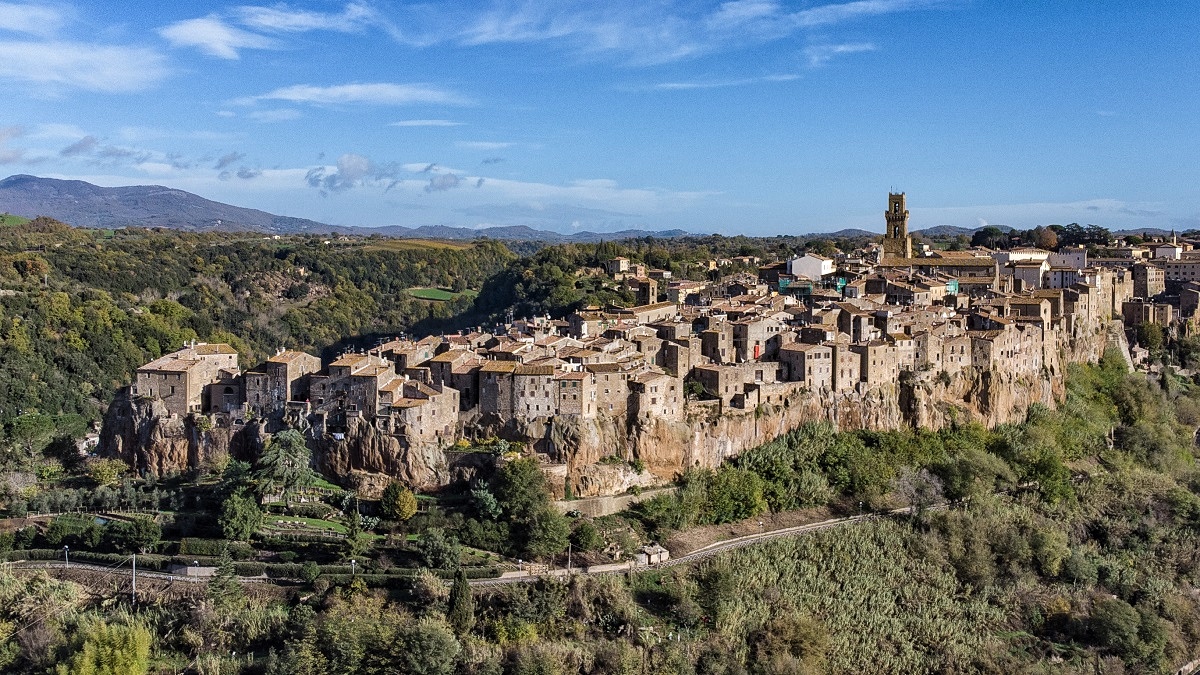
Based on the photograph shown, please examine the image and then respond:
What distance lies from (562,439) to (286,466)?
8.11m

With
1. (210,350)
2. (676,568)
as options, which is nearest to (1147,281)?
(676,568)

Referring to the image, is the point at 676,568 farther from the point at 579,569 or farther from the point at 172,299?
the point at 172,299

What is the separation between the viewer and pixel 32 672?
26641 millimetres

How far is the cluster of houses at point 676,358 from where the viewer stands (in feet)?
107

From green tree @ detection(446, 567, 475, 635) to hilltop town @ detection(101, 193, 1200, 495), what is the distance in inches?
197

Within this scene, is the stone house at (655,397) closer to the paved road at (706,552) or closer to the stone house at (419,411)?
the paved road at (706,552)

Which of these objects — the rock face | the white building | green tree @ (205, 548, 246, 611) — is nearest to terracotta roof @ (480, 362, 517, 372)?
the rock face

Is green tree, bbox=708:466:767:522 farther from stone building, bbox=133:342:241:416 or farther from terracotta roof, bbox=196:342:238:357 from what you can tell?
terracotta roof, bbox=196:342:238:357

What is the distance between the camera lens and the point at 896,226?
70688mm

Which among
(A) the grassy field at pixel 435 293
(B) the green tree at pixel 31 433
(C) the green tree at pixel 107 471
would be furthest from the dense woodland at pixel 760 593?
(A) the grassy field at pixel 435 293

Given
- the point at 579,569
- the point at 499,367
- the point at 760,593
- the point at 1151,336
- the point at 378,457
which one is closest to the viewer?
the point at 579,569

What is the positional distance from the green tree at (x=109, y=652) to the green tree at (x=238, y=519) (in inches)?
147

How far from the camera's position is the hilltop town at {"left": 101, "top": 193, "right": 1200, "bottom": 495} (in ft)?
106

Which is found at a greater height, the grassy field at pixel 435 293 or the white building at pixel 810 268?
the white building at pixel 810 268
